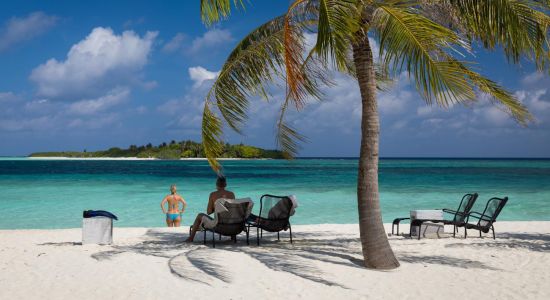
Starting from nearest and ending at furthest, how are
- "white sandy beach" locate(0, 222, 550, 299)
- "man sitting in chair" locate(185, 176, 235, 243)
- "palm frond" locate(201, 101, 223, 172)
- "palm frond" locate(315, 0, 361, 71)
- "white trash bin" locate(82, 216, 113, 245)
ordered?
1. "palm frond" locate(315, 0, 361, 71)
2. "white sandy beach" locate(0, 222, 550, 299)
3. "palm frond" locate(201, 101, 223, 172)
4. "white trash bin" locate(82, 216, 113, 245)
5. "man sitting in chair" locate(185, 176, 235, 243)

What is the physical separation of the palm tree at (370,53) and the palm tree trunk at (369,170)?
0.04 feet

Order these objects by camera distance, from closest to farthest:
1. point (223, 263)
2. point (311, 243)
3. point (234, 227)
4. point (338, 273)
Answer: point (338, 273), point (223, 263), point (234, 227), point (311, 243)

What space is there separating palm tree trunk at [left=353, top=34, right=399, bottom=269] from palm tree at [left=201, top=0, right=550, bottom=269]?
12 mm

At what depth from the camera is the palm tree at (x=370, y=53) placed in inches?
201

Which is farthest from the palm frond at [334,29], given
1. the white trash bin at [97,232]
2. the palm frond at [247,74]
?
the white trash bin at [97,232]

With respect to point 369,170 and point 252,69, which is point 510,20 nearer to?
point 369,170

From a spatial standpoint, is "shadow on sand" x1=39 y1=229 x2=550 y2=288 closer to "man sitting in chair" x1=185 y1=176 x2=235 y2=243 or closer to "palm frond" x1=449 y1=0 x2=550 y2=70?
"man sitting in chair" x1=185 y1=176 x2=235 y2=243

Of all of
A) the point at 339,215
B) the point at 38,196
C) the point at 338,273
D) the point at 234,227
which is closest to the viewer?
the point at 338,273

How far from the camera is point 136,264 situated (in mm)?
6699

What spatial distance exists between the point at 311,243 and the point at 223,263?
220 cm

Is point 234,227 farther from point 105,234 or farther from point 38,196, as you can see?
point 38,196

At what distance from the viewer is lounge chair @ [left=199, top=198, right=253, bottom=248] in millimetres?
7795

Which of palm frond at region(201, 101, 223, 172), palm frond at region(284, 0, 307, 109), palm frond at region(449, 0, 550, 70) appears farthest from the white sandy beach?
palm frond at region(449, 0, 550, 70)

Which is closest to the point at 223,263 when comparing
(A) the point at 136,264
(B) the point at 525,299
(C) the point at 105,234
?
(A) the point at 136,264
